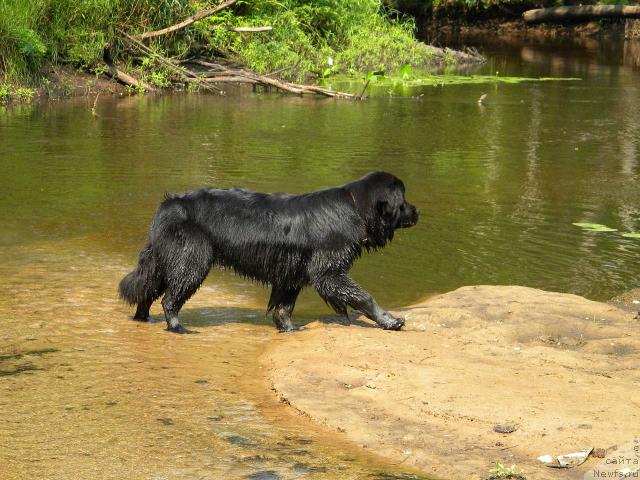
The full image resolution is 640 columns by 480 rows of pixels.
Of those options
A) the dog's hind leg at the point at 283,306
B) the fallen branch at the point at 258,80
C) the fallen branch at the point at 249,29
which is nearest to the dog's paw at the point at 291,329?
the dog's hind leg at the point at 283,306

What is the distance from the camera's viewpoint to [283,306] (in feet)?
24.6

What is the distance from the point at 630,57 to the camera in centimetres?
3300

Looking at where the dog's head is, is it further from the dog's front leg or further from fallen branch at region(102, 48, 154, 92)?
fallen branch at region(102, 48, 154, 92)

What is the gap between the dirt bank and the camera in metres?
5.16

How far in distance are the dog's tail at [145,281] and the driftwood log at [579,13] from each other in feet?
115

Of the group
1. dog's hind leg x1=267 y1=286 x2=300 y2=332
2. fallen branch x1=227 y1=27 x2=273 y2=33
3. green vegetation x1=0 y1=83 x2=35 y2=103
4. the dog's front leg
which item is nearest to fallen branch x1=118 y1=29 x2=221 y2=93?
fallen branch x1=227 y1=27 x2=273 y2=33

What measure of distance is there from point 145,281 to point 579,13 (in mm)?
36096

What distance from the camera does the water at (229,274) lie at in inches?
208

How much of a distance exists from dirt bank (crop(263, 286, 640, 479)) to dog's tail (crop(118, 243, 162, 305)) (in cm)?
102

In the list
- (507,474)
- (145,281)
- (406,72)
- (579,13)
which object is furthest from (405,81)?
(507,474)

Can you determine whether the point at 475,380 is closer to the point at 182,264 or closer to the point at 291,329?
the point at 291,329

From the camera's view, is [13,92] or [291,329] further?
[13,92]

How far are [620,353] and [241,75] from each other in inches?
632

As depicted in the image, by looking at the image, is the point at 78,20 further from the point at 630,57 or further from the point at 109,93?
the point at 630,57
